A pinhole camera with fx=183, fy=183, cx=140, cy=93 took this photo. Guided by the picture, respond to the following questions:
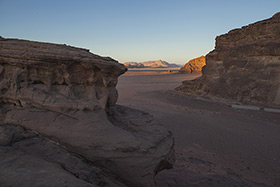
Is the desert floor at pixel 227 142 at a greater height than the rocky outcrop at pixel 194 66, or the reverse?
the rocky outcrop at pixel 194 66

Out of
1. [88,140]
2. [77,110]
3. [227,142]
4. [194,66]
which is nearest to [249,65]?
[227,142]

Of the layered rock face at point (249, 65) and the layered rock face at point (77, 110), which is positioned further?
the layered rock face at point (249, 65)

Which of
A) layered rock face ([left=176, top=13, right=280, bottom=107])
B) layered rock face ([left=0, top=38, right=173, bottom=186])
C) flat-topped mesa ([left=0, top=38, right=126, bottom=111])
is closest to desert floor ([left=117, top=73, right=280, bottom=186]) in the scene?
layered rock face ([left=176, top=13, right=280, bottom=107])

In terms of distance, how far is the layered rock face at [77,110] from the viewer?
3.18 m

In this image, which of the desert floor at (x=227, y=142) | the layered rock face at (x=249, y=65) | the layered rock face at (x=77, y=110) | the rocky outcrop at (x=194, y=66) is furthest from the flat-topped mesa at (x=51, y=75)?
the rocky outcrop at (x=194, y=66)

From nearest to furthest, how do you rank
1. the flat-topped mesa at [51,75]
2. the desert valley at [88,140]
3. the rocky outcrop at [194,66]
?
the desert valley at [88,140] < the flat-topped mesa at [51,75] < the rocky outcrop at [194,66]

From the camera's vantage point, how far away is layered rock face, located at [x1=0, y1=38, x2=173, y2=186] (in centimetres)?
318

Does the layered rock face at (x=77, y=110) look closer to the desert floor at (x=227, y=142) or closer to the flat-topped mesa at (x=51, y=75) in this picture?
the flat-topped mesa at (x=51, y=75)

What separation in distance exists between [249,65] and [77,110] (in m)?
13.0

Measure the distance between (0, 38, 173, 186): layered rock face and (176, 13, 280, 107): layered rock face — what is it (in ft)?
35.4

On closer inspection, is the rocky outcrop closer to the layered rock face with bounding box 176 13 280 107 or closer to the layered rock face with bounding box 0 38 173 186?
the layered rock face with bounding box 176 13 280 107

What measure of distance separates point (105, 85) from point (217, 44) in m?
14.1

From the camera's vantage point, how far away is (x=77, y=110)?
3.56 metres

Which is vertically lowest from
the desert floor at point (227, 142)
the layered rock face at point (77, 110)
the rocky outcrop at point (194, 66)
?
the desert floor at point (227, 142)
